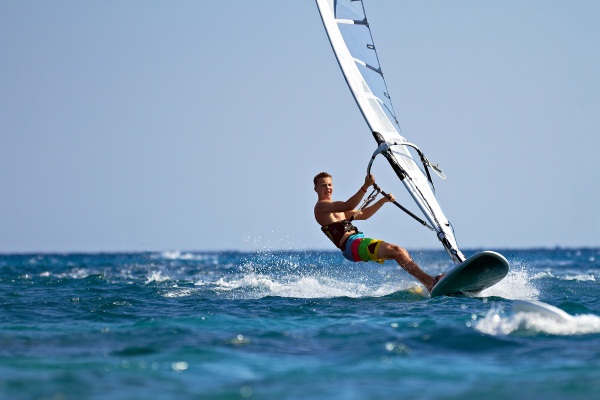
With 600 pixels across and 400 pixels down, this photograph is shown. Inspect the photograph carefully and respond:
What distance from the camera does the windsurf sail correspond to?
1102 centimetres

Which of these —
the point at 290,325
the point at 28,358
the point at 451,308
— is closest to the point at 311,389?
the point at 28,358

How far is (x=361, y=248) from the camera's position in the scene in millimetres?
10477

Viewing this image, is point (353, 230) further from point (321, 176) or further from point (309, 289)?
point (309, 289)

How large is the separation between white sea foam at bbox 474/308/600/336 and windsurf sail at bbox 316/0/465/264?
128 inches

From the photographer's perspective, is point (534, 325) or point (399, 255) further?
point (399, 255)

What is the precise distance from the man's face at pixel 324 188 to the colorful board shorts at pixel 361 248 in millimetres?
628

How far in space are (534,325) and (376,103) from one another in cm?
546

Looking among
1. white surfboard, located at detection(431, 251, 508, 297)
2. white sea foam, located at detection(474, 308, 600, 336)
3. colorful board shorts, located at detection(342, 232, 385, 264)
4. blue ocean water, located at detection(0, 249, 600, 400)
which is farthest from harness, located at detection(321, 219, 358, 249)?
white sea foam, located at detection(474, 308, 600, 336)

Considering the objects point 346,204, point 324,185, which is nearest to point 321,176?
point 324,185

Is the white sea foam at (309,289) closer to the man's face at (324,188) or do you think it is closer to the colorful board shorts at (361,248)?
the colorful board shorts at (361,248)

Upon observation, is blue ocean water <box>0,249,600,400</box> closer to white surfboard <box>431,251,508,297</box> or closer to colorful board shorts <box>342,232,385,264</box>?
white surfboard <box>431,251,508,297</box>

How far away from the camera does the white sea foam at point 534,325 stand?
281 inches

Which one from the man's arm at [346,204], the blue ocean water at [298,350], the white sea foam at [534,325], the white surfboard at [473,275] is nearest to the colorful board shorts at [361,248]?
the man's arm at [346,204]

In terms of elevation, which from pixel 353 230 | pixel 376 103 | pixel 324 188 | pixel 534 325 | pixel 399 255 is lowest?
pixel 534 325
